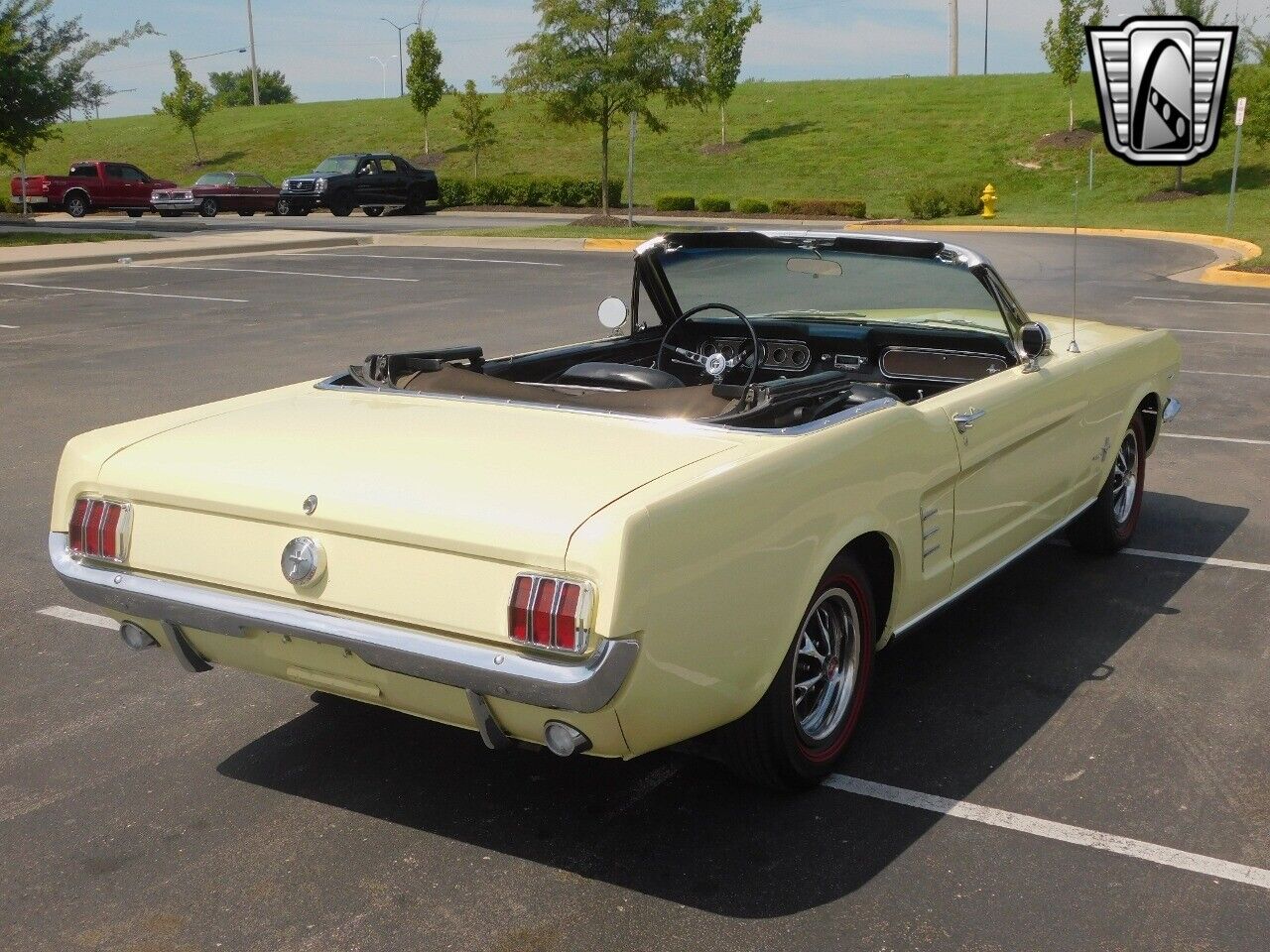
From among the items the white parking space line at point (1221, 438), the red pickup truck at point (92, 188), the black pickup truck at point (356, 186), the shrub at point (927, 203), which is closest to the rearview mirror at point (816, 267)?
the white parking space line at point (1221, 438)

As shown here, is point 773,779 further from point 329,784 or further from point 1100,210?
point 1100,210

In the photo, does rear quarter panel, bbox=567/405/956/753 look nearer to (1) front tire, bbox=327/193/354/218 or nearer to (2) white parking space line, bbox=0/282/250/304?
(2) white parking space line, bbox=0/282/250/304

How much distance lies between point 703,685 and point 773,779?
0.67 metres

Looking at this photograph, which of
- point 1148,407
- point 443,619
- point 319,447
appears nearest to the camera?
point 443,619

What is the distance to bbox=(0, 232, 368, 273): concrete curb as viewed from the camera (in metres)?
22.5

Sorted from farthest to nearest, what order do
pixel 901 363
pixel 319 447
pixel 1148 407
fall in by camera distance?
pixel 1148 407, pixel 901 363, pixel 319 447

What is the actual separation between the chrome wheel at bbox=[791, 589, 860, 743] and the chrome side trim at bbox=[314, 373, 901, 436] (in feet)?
1.52

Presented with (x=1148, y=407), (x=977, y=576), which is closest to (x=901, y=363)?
(x=977, y=576)

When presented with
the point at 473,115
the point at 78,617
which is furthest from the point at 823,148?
the point at 78,617

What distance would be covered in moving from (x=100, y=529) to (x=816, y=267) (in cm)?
276

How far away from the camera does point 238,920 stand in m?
3.30

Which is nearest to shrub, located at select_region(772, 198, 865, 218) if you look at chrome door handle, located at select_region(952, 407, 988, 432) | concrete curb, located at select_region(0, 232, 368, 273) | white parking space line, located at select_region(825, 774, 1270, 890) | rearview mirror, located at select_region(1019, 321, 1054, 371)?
concrete curb, located at select_region(0, 232, 368, 273)

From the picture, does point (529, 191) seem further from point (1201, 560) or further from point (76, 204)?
point (1201, 560)

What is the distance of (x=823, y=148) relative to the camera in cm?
5303
